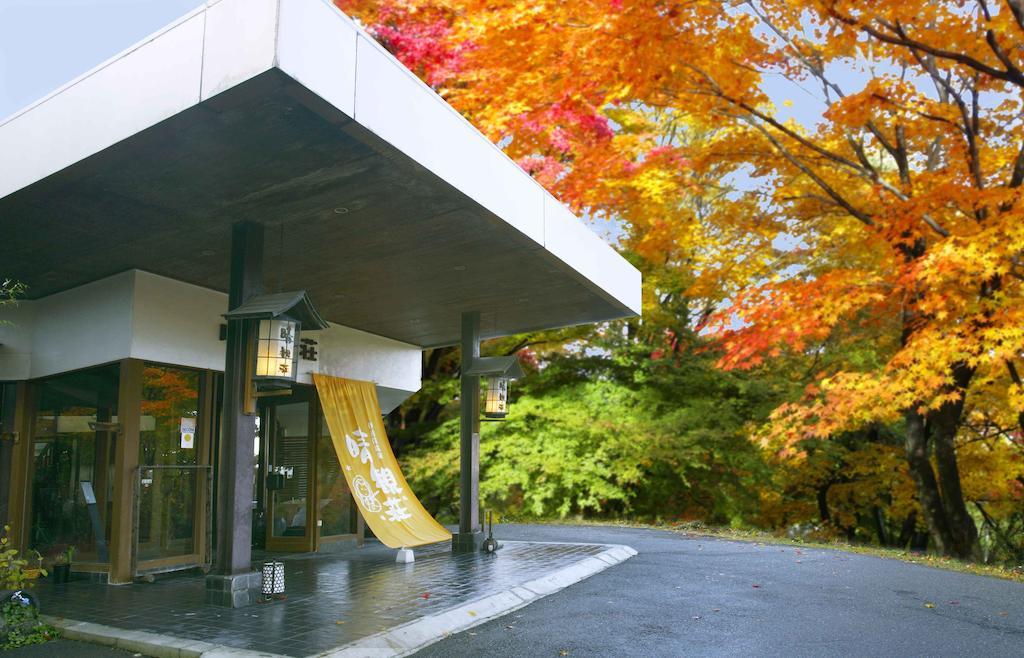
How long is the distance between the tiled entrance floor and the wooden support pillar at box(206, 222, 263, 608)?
0.56 ft

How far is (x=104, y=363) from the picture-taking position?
7273 mm

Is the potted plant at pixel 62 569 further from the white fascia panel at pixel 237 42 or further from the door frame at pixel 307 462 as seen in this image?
the white fascia panel at pixel 237 42

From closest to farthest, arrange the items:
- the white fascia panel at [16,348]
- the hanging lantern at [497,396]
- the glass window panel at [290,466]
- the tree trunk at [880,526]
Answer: the white fascia panel at [16,348] → the hanging lantern at [497,396] → the glass window panel at [290,466] → the tree trunk at [880,526]

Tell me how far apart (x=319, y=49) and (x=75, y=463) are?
18.1ft

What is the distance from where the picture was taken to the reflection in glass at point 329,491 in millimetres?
9641

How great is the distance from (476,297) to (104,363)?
11.9ft

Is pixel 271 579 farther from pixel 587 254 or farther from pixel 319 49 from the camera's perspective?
pixel 587 254

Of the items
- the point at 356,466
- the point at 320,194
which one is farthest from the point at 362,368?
the point at 320,194

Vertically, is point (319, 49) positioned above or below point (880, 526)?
above

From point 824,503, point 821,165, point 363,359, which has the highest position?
point 821,165

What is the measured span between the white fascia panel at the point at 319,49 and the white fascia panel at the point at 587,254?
9.31ft

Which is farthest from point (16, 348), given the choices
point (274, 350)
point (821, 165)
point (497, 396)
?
point (821, 165)

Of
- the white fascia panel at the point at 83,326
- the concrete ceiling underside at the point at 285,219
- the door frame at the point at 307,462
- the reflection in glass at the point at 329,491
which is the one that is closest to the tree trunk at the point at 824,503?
the concrete ceiling underside at the point at 285,219

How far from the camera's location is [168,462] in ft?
24.6
